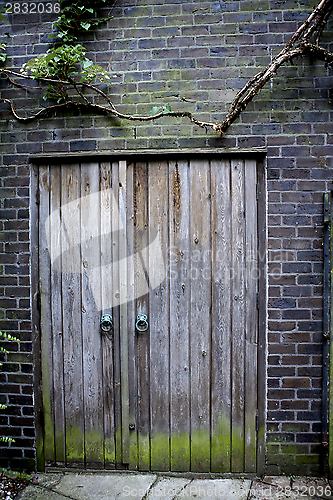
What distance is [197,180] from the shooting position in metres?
2.38

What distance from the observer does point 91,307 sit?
243 centimetres

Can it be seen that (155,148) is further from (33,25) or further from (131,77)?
(33,25)

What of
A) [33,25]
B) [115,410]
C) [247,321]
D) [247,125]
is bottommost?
[115,410]

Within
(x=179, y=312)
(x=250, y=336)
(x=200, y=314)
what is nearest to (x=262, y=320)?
(x=250, y=336)

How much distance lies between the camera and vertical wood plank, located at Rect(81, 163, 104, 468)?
7.97 ft

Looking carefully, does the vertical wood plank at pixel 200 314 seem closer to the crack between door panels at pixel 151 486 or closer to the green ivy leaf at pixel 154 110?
the crack between door panels at pixel 151 486

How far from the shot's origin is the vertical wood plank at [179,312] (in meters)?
2.39

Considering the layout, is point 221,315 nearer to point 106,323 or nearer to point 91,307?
point 106,323

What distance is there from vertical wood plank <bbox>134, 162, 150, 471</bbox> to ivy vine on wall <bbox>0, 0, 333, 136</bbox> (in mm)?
489

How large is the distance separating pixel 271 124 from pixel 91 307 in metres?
1.92

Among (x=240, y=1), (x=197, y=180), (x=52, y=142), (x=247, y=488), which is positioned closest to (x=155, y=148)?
(x=197, y=180)

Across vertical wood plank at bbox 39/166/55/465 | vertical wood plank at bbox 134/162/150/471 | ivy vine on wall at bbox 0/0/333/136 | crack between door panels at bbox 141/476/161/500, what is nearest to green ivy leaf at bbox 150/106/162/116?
ivy vine on wall at bbox 0/0/333/136

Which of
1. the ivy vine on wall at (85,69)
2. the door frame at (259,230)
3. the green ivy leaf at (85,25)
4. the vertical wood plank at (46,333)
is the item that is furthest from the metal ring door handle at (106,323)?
the green ivy leaf at (85,25)

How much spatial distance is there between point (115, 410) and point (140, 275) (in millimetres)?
1066
